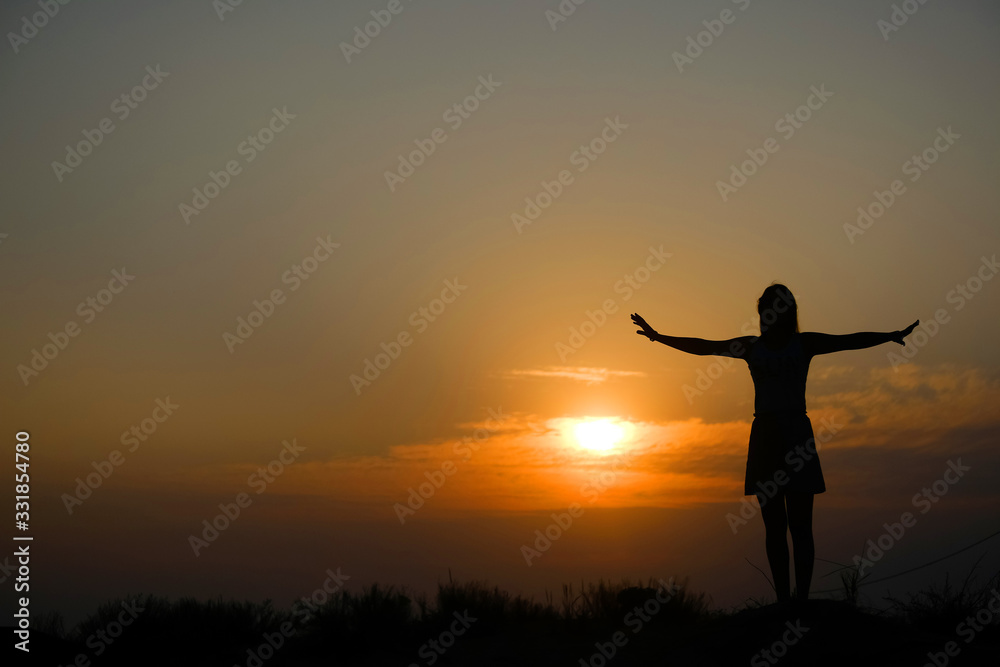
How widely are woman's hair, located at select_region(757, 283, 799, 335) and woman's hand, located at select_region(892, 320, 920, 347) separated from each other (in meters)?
1.02

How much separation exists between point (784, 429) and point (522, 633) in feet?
11.2

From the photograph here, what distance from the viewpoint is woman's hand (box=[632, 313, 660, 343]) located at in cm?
907

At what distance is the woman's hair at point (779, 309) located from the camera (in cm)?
834

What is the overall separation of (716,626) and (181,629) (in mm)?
5736

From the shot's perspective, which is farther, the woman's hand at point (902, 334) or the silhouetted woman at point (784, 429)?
the woman's hand at point (902, 334)

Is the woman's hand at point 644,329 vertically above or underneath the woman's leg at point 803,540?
above

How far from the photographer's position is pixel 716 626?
789 cm
